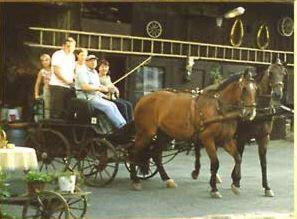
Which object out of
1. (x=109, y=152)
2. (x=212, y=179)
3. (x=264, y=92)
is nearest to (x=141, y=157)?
(x=109, y=152)

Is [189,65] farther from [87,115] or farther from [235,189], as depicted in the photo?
[235,189]

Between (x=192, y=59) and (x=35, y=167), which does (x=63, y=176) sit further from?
(x=192, y=59)

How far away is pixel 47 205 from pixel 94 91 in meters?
1.64

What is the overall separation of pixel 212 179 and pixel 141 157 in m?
0.95

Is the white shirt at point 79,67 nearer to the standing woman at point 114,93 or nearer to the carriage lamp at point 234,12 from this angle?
the standing woman at point 114,93

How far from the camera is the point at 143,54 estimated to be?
24.4 ft

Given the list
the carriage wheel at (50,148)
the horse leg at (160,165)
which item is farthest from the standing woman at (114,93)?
the carriage wheel at (50,148)

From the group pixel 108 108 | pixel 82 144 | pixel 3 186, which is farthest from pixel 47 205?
pixel 108 108

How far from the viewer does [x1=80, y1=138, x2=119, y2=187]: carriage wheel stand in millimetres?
7516

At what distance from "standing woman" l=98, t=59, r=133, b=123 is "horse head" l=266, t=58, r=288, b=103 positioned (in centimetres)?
150

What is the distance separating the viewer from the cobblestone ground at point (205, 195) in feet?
23.7

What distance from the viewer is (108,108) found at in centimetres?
778

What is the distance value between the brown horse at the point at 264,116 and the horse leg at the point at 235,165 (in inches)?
2.5

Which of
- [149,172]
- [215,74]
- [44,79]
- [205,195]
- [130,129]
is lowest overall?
[205,195]
